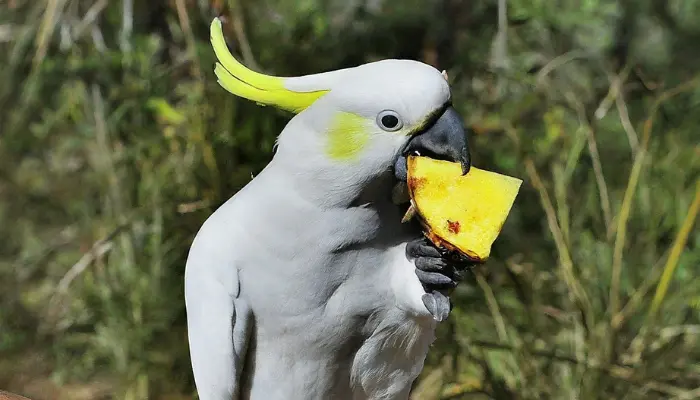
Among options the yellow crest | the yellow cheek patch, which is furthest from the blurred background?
the yellow cheek patch

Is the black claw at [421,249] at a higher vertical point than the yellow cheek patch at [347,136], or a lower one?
lower

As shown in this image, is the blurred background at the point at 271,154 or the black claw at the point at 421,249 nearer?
the black claw at the point at 421,249

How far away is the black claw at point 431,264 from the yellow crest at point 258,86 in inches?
8.0

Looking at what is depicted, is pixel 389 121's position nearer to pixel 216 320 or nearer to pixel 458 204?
pixel 458 204

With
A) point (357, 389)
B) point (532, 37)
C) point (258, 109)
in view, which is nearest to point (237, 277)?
point (357, 389)

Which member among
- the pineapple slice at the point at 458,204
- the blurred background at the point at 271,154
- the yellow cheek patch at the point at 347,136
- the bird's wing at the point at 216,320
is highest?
the yellow cheek patch at the point at 347,136

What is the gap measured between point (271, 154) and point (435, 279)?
795 millimetres

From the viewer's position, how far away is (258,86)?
682mm

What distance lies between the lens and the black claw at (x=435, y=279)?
2.19 ft

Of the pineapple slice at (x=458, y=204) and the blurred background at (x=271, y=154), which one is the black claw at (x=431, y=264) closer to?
the pineapple slice at (x=458, y=204)

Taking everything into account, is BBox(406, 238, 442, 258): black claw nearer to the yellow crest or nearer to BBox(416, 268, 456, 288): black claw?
BBox(416, 268, 456, 288): black claw

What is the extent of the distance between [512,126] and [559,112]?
0.67 ft

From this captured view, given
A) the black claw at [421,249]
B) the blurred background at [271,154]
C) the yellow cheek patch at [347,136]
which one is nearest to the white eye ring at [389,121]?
the yellow cheek patch at [347,136]

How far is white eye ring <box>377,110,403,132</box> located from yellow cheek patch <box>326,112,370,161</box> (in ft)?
0.05
